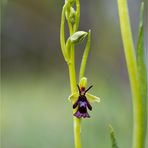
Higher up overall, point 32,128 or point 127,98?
point 127,98

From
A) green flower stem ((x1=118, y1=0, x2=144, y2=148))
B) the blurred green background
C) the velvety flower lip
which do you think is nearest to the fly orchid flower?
the velvety flower lip

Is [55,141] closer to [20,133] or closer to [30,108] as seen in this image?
[20,133]

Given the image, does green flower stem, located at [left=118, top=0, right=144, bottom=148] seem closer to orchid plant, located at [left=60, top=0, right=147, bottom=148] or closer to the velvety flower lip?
orchid plant, located at [left=60, top=0, right=147, bottom=148]

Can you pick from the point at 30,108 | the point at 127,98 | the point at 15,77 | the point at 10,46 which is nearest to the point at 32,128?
the point at 30,108

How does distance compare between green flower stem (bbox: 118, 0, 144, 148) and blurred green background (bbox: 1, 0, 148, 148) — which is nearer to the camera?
green flower stem (bbox: 118, 0, 144, 148)

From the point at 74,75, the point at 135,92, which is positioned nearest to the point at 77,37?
the point at 74,75

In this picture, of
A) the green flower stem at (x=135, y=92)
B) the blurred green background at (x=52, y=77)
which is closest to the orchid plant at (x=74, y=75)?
the green flower stem at (x=135, y=92)

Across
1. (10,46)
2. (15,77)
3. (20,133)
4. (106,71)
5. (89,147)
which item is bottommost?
(89,147)

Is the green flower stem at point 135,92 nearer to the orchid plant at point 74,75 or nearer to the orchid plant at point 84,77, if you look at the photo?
the orchid plant at point 84,77
